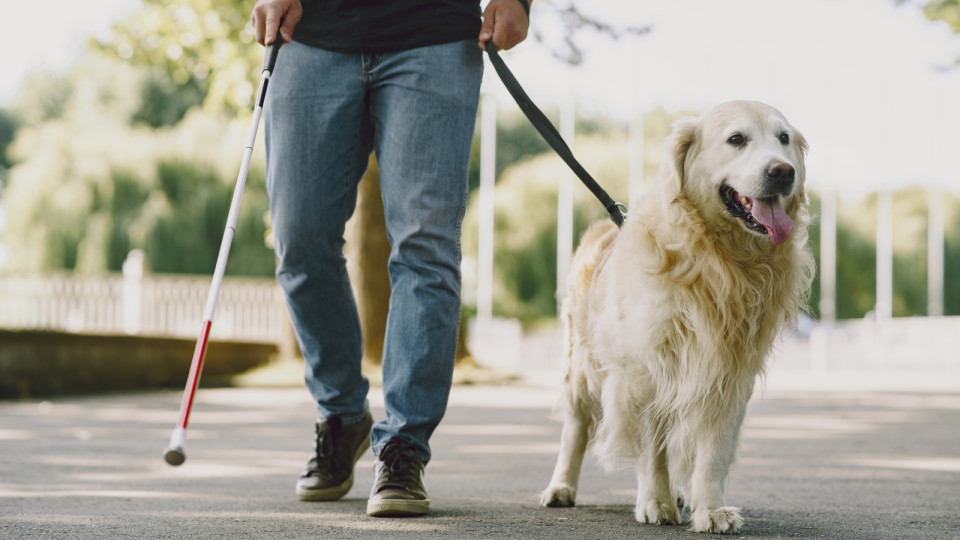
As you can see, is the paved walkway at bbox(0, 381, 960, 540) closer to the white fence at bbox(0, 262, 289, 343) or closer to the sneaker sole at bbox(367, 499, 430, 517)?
the sneaker sole at bbox(367, 499, 430, 517)

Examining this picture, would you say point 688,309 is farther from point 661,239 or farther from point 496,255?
point 496,255

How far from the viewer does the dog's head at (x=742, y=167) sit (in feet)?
10.4

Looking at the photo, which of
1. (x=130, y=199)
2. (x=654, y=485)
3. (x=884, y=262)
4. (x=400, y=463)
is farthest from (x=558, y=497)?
(x=884, y=262)

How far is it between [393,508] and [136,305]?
49.9 ft

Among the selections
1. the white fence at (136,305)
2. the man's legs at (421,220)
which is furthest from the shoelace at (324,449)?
the white fence at (136,305)

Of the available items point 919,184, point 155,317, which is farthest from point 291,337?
point 919,184

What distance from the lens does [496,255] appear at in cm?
3120

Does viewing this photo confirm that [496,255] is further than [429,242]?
Yes

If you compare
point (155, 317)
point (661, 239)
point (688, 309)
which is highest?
point (661, 239)

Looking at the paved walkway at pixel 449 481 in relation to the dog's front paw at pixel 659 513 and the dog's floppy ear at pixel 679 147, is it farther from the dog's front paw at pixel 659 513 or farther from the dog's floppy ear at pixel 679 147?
the dog's floppy ear at pixel 679 147

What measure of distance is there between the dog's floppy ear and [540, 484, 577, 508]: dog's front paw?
3.43 feet

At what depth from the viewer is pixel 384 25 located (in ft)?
10.9

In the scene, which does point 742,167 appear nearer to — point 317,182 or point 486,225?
point 317,182

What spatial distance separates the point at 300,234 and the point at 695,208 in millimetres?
1219
